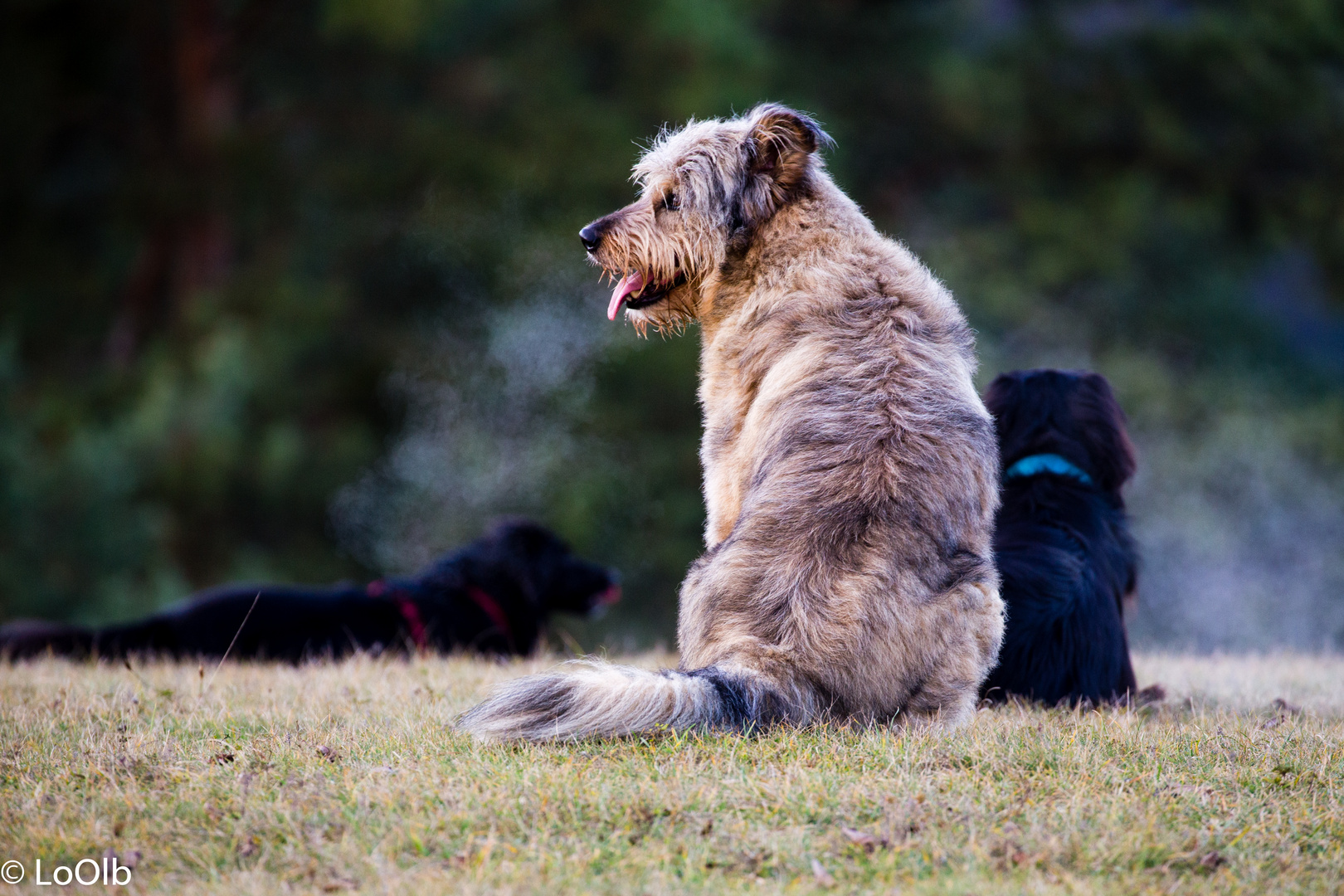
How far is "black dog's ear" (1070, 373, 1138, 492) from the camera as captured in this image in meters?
6.07

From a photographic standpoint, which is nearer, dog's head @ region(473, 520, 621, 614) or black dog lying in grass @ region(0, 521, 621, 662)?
black dog lying in grass @ region(0, 521, 621, 662)

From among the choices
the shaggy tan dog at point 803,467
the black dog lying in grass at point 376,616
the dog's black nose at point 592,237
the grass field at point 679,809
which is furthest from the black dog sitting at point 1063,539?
the black dog lying in grass at point 376,616

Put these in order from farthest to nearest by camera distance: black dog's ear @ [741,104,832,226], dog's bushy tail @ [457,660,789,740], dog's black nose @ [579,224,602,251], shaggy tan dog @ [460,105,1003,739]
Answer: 1. dog's black nose @ [579,224,602,251]
2. black dog's ear @ [741,104,832,226]
3. shaggy tan dog @ [460,105,1003,739]
4. dog's bushy tail @ [457,660,789,740]

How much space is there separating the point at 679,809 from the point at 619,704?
0.59 m

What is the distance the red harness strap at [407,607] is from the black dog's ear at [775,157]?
14.7 feet

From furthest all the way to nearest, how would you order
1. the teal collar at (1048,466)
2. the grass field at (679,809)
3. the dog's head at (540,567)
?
the dog's head at (540,567), the teal collar at (1048,466), the grass field at (679,809)

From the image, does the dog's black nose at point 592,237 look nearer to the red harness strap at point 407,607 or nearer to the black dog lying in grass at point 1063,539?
the black dog lying in grass at point 1063,539

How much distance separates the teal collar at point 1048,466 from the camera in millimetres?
6039

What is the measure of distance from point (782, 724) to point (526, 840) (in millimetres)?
1096

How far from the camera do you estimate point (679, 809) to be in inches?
141

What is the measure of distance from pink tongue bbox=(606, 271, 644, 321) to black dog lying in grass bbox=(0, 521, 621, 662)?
10.7ft

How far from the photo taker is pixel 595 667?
14.0 feet

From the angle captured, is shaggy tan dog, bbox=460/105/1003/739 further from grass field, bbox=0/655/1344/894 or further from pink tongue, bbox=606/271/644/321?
grass field, bbox=0/655/1344/894

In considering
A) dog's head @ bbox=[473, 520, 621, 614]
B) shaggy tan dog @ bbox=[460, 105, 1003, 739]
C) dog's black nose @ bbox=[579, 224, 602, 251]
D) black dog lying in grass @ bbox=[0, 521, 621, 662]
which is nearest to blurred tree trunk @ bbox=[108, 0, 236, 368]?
dog's head @ bbox=[473, 520, 621, 614]
